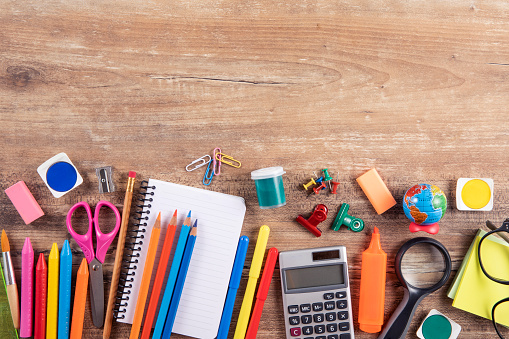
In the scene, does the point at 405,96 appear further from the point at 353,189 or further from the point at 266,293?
the point at 266,293

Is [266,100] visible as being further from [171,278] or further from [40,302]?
[40,302]

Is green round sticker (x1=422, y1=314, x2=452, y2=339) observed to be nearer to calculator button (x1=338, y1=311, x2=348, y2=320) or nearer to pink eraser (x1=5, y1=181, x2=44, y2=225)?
calculator button (x1=338, y1=311, x2=348, y2=320)

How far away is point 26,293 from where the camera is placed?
1.03 m

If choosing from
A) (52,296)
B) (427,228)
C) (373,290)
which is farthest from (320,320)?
(52,296)

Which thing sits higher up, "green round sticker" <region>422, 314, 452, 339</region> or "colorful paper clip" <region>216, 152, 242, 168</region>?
"colorful paper clip" <region>216, 152, 242, 168</region>

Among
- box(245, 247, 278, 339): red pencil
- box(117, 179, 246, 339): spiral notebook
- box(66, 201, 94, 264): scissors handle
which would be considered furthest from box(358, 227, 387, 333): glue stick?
box(66, 201, 94, 264): scissors handle

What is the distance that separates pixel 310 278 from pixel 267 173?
0.32 metres

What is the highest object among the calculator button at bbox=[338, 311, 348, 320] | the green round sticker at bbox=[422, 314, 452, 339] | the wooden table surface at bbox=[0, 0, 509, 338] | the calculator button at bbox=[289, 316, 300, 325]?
the wooden table surface at bbox=[0, 0, 509, 338]

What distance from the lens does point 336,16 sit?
1031 mm

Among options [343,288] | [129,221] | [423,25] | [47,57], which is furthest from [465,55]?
[47,57]

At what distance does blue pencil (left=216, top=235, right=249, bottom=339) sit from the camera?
1022 mm

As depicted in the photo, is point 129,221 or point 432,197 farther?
point 129,221

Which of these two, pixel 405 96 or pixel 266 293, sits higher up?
pixel 405 96

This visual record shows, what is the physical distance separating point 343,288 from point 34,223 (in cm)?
89
